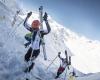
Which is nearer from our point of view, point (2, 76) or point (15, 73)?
point (2, 76)

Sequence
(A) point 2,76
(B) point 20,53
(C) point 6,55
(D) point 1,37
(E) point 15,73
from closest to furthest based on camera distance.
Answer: (A) point 2,76 < (E) point 15,73 < (C) point 6,55 < (B) point 20,53 < (D) point 1,37

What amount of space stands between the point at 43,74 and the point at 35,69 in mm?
712

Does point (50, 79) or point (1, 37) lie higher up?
point (1, 37)

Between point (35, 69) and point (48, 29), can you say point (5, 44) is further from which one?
point (48, 29)

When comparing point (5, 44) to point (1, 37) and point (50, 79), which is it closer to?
point (1, 37)

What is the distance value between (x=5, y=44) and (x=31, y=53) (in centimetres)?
563

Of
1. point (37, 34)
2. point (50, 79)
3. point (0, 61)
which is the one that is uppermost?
point (37, 34)

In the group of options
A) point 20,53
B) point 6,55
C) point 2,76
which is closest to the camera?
point 2,76

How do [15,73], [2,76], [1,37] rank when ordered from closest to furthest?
[2,76] < [15,73] < [1,37]

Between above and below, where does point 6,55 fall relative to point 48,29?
below

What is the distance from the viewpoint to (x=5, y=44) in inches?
861

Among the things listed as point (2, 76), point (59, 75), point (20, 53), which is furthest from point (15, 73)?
point (59, 75)

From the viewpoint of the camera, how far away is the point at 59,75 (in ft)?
73.6

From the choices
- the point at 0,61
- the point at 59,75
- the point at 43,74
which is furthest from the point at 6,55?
the point at 59,75
